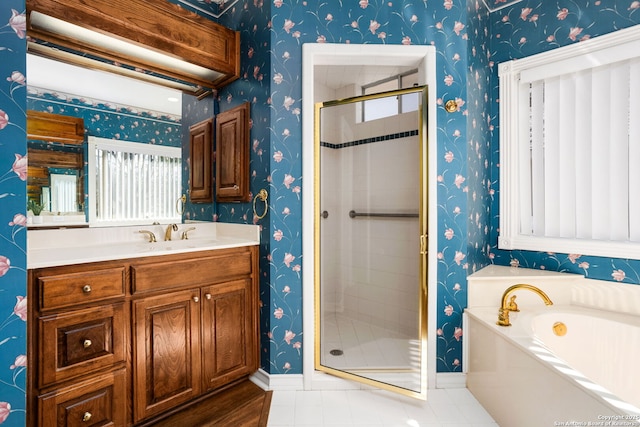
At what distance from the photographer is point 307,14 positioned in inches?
84.4

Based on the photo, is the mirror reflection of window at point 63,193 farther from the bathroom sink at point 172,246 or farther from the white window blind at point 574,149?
the white window blind at point 574,149

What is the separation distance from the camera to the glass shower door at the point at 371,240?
2.16m

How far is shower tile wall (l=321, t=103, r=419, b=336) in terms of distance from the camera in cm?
227

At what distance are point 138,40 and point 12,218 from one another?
3.87ft

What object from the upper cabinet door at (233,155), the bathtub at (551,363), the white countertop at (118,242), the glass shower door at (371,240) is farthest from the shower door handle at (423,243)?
the upper cabinet door at (233,155)

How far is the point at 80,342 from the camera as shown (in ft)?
5.03

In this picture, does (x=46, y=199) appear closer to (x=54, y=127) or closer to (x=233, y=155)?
(x=54, y=127)

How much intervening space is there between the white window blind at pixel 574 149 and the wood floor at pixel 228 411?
1999mm

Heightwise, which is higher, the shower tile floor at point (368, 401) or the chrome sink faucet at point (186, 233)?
the chrome sink faucet at point (186, 233)

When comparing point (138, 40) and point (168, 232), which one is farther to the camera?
point (168, 232)

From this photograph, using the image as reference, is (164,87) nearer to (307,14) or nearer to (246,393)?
(307,14)

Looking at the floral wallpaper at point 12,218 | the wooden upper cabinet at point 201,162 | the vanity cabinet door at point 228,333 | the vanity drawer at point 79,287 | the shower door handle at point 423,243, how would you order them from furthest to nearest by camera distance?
the wooden upper cabinet at point 201,162, the shower door handle at point 423,243, the vanity cabinet door at point 228,333, the vanity drawer at point 79,287, the floral wallpaper at point 12,218

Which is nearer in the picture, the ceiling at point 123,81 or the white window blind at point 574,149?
the ceiling at point 123,81

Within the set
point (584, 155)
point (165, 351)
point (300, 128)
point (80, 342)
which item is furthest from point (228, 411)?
point (584, 155)
